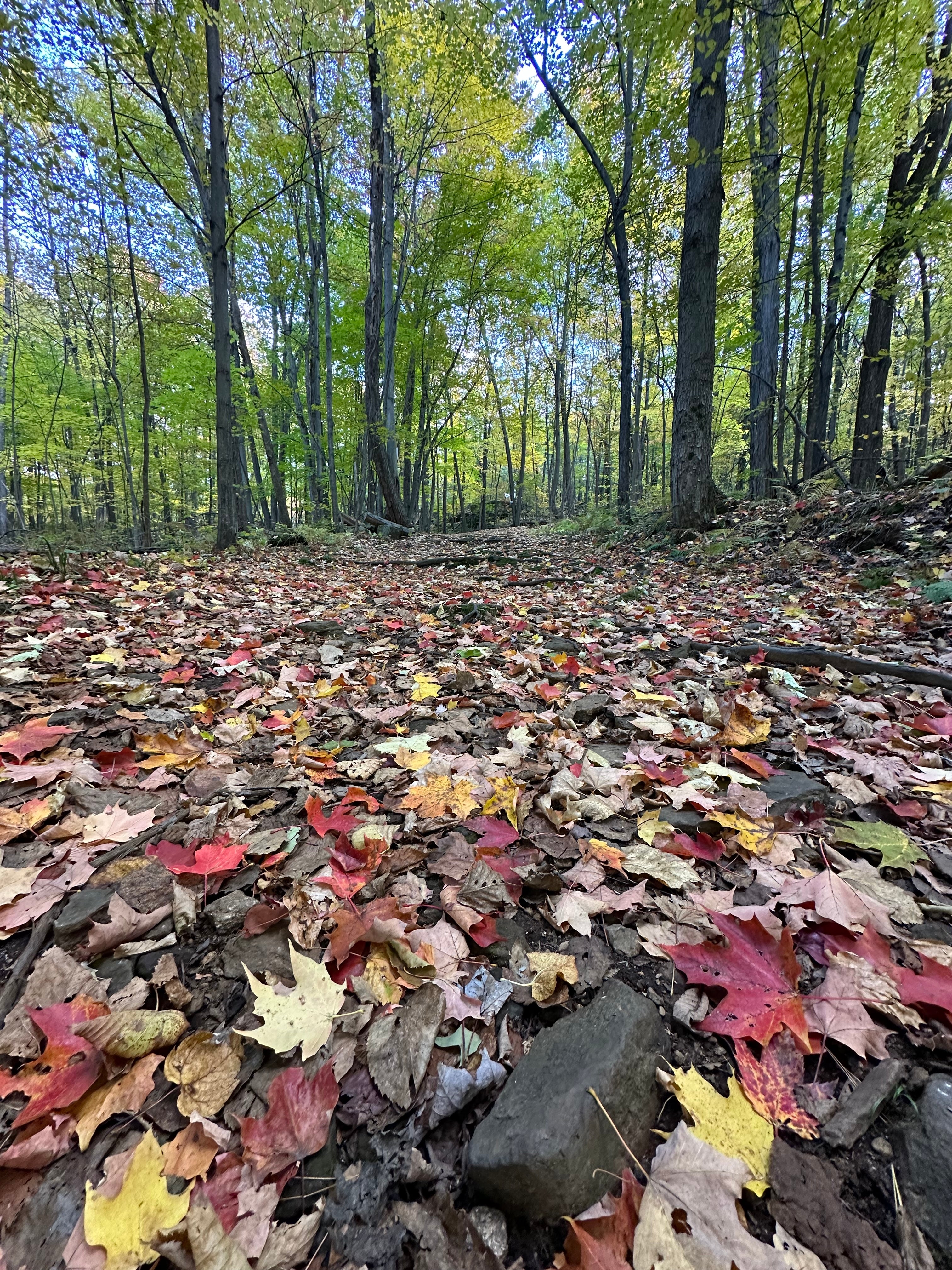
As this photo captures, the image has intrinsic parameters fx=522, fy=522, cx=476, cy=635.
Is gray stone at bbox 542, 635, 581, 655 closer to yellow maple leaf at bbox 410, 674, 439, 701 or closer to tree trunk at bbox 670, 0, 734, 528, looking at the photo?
yellow maple leaf at bbox 410, 674, 439, 701

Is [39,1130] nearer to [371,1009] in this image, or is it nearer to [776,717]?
[371,1009]

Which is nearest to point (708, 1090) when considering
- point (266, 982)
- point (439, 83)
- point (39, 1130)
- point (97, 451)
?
point (266, 982)

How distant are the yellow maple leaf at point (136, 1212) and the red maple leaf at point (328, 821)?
0.74 meters

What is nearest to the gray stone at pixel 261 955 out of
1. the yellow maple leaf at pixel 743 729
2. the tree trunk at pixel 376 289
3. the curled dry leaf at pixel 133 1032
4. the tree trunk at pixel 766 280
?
the curled dry leaf at pixel 133 1032

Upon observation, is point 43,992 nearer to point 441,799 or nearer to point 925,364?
point 441,799

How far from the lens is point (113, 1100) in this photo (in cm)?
82

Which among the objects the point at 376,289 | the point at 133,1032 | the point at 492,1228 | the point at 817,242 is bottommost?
the point at 492,1228

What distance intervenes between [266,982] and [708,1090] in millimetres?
816

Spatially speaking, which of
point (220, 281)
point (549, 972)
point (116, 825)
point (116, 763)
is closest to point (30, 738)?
point (116, 763)

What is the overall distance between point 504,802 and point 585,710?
0.83m

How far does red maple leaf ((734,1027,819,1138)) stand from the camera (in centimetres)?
80

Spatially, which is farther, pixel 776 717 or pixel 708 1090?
pixel 776 717

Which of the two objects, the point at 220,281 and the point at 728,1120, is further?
the point at 220,281

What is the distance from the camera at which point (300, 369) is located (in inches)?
701
